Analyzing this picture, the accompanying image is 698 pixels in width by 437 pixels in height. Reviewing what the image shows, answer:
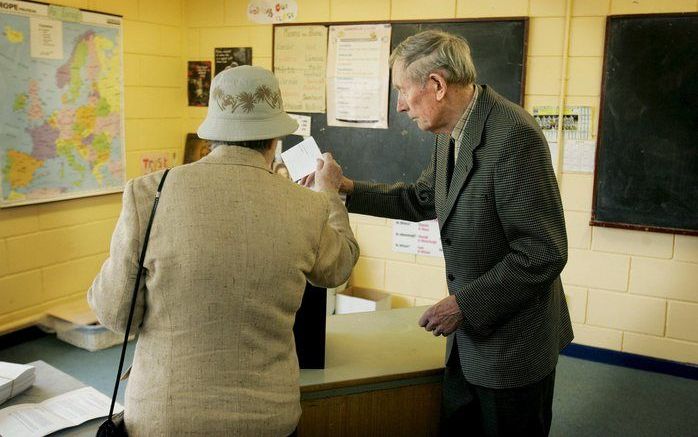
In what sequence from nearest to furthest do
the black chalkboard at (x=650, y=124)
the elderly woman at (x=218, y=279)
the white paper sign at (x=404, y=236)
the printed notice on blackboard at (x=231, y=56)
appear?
the elderly woman at (x=218, y=279) < the black chalkboard at (x=650, y=124) < the white paper sign at (x=404, y=236) < the printed notice on blackboard at (x=231, y=56)

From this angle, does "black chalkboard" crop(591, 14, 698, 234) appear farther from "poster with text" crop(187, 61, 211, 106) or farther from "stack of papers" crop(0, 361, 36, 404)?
"stack of papers" crop(0, 361, 36, 404)

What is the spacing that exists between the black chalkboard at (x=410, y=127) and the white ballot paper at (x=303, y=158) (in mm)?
1859

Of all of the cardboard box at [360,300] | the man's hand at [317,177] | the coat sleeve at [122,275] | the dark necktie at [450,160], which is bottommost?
the cardboard box at [360,300]

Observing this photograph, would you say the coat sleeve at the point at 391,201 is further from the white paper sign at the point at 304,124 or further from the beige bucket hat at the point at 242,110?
the white paper sign at the point at 304,124

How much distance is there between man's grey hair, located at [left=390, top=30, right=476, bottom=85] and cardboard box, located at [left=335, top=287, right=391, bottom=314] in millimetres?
2055

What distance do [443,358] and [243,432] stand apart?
777 millimetres

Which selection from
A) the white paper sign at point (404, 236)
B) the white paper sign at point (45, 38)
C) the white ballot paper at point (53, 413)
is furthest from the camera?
the white paper sign at point (404, 236)

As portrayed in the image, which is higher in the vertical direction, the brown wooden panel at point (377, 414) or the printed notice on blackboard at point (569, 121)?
the printed notice on blackboard at point (569, 121)

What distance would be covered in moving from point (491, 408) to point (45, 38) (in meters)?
2.99

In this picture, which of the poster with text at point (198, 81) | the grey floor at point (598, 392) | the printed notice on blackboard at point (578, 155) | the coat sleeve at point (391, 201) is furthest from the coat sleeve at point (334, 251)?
the poster with text at point (198, 81)

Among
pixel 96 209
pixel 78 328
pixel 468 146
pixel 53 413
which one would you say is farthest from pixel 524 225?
pixel 96 209

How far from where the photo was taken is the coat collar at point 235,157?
1.24 metres

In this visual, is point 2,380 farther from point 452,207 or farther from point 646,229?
point 646,229

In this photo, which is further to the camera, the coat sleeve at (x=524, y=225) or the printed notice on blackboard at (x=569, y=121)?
the printed notice on blackboard at (x=569, y=121)
